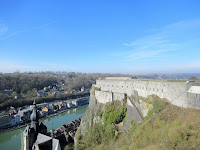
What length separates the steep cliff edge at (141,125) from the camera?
21.8 ft

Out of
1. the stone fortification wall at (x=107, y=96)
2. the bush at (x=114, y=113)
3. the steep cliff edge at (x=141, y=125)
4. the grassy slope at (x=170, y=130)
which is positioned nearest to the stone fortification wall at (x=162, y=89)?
the stone fortification wall at (x=107, y=96)

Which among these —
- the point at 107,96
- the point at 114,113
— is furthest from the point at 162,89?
the point at 107,96

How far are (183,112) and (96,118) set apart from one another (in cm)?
1043

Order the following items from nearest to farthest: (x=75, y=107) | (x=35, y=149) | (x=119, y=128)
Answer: (x=35, y=149) → (x=119, y=128) → (x=75, y=107)

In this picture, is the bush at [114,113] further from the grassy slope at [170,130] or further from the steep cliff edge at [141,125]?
the grassy slope at [170,130]

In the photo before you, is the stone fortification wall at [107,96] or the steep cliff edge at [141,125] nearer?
the steep cliff edge at [141,125]

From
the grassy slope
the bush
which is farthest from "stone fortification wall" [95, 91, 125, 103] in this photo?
the grassy slope

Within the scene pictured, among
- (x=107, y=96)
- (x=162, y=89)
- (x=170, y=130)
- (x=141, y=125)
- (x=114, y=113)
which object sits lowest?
(x=114, y=113)

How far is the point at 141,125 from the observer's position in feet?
32.3

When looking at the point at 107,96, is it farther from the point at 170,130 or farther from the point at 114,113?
the point at 170,130

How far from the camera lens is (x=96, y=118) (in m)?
16.9

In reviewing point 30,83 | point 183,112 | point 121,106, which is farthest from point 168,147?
point 30,83

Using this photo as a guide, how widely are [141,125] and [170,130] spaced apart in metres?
2.77

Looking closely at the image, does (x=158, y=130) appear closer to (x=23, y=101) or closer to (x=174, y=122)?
(x=174, y=122)
